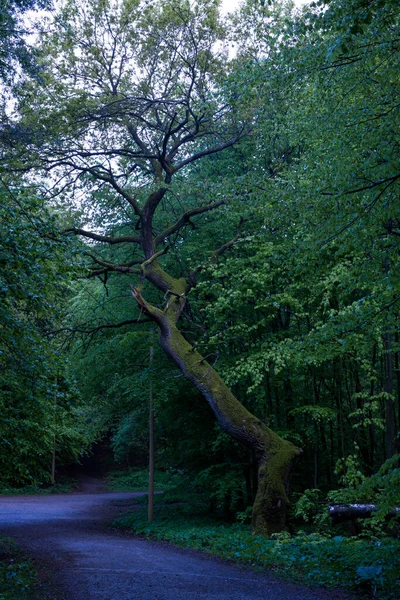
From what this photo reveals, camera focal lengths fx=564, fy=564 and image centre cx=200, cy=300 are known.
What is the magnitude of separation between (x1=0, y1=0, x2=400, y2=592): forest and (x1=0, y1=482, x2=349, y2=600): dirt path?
1637 mm

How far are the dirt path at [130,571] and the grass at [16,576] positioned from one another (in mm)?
256

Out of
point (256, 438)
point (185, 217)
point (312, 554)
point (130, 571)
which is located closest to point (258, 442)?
point (256, 438)

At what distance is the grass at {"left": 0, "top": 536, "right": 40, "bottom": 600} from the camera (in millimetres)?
7027

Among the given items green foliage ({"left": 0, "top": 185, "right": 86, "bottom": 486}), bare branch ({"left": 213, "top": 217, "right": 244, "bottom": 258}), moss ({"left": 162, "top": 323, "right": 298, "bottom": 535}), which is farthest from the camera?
bare branch ({"left": 213, "top": 217, "right": 244, "bottom": 258})

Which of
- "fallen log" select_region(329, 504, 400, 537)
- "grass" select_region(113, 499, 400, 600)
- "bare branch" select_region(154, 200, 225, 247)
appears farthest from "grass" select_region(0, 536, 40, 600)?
"bare branch" select_region(154, 200, 225, 247)

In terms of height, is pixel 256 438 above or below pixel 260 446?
above

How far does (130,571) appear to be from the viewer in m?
8.84

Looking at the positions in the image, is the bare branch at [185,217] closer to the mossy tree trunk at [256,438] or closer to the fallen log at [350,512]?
the mossy tree trunk at [256,438]

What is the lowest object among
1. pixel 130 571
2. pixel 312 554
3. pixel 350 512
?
pixel 130 571

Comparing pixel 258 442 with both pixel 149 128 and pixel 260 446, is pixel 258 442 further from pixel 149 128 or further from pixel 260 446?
pixel 149 128

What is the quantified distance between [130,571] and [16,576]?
1709 millimetres

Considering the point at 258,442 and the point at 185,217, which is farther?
the point at 185,217

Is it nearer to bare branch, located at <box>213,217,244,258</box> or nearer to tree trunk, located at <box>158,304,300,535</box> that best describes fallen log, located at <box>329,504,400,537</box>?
tree trunk, located at <box>158,304,300,535</box>

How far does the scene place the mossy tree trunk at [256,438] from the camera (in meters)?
11.8
